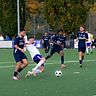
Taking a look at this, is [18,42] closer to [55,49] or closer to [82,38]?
[55,49]

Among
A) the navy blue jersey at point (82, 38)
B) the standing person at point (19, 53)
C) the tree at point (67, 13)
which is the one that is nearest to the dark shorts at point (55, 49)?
the navy blue jersey at point (82, 38)

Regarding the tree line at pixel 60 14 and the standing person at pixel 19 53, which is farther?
the tree line at pixel 60 14

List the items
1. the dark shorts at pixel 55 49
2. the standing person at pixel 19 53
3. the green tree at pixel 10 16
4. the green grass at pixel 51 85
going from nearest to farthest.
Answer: the green grass at pixel 51 85
the standing person at pixel 19 53
the dark shorts at pixel 55 49
the green tree at pixel 10 16

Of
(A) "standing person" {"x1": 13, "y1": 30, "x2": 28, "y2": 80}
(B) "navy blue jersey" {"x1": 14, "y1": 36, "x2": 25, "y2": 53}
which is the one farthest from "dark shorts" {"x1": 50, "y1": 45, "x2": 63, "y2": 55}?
(B) "navy blue jersey" {"x1": 14, "y1": 36, "x2": 25, "y2": 53}

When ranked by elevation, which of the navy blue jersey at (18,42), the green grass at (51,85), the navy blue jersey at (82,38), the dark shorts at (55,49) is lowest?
the green grass at (51,85)

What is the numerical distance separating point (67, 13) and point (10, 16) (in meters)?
7.01

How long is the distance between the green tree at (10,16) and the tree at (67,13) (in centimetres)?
336

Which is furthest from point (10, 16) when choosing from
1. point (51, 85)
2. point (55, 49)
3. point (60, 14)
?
point (51, 85)

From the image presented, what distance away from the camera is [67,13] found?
164ft

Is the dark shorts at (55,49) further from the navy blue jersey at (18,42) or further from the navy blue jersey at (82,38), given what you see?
the navy blue jersey at (18,42)

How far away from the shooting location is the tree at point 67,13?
49.9 metres

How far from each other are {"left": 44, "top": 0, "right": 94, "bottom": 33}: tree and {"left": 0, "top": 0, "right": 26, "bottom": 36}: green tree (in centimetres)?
336

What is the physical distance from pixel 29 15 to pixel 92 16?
9087 mm

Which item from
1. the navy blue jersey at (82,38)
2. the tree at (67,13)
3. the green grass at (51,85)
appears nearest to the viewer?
the green grass at (51,85)
